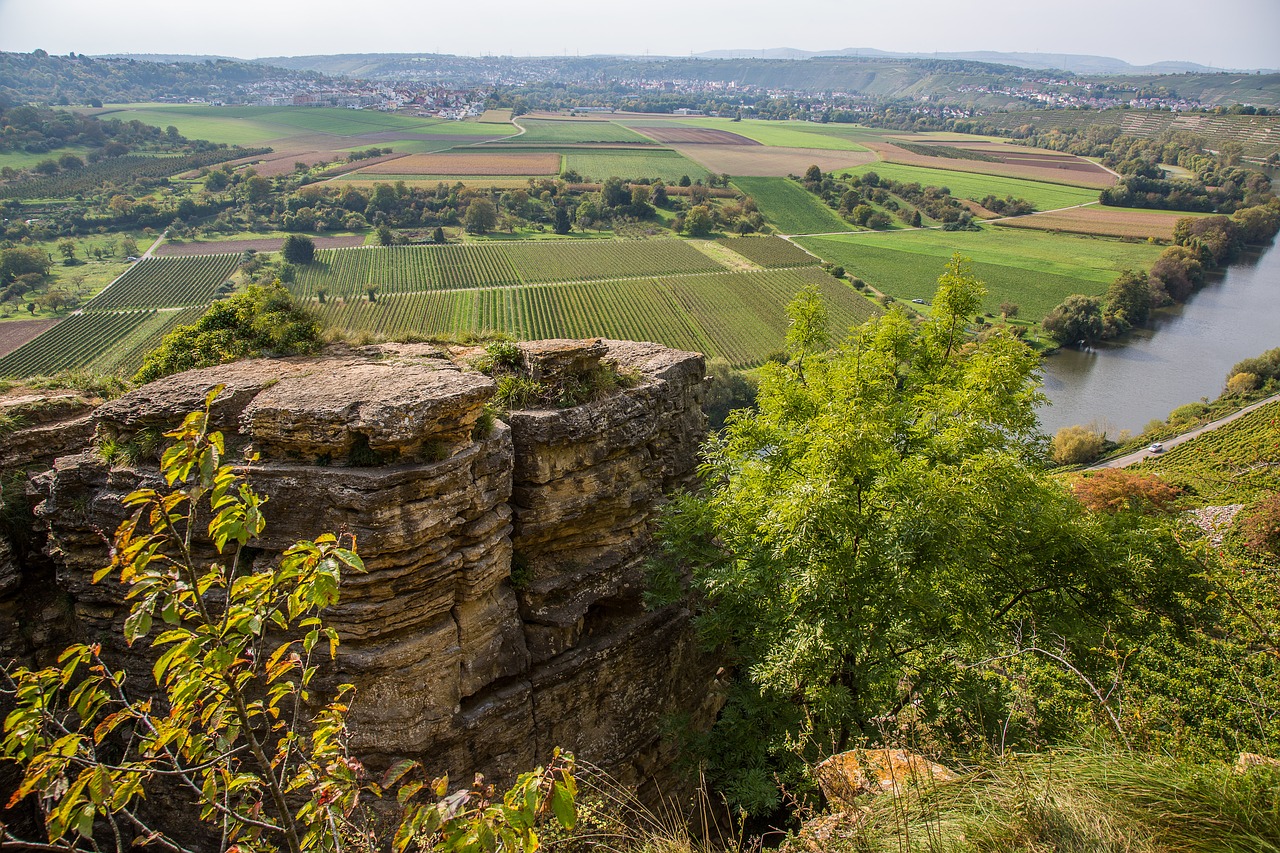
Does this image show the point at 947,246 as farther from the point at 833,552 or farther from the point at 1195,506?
the point at 833,552

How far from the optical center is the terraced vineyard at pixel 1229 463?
2045cm

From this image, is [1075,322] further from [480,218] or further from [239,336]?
[239,336]

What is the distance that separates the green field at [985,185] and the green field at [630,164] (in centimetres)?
3017

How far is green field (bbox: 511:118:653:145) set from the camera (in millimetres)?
157875

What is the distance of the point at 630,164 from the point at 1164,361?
93271 mm

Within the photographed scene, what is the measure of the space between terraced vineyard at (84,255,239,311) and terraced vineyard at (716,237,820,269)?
184 ft

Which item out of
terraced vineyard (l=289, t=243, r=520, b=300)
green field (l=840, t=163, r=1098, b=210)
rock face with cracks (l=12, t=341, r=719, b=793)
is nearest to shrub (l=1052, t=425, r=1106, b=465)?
rock face with cracks (l=12, t=341, r=719, b=793)

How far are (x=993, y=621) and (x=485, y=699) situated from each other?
8.15 m

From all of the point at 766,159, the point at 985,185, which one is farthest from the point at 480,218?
the point at 985,185

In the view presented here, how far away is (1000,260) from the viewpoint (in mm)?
81625

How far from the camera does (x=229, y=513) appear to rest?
4.00 metres

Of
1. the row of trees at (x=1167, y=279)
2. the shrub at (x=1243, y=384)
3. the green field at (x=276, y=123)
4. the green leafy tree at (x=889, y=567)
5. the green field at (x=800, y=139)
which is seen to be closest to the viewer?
the green leafy tree at (x=889, y=567)

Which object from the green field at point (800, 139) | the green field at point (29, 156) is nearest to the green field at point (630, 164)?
the green field at point (800, 139)

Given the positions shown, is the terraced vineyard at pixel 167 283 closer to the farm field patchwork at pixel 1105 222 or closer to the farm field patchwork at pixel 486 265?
the farm field patchwork at pixel 486 265
